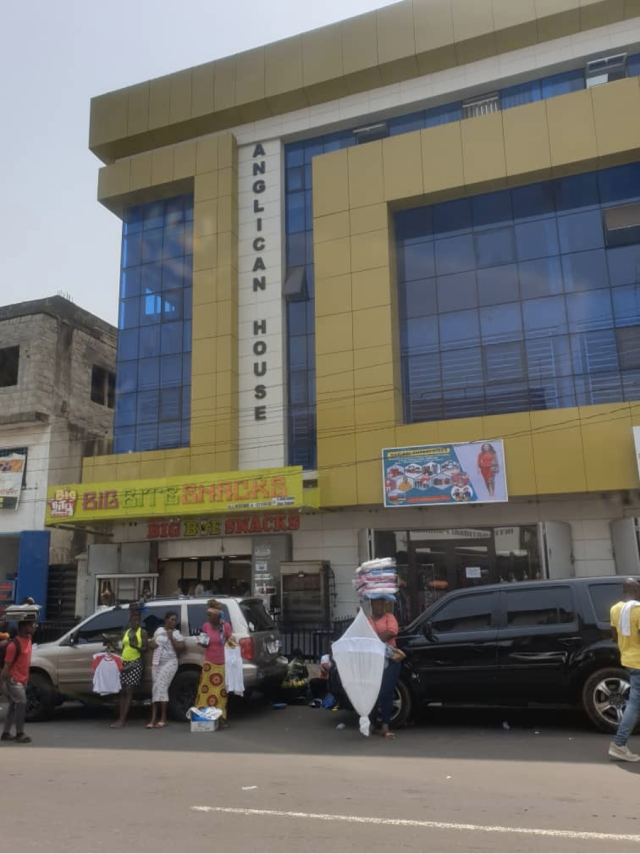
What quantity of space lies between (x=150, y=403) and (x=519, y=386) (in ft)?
35.7

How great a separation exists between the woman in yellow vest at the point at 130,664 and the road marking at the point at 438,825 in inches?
192

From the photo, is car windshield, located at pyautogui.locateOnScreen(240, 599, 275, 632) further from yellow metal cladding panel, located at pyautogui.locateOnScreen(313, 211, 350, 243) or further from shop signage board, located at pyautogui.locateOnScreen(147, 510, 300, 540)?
yellow metal cladding panel, located at pyautogui.locateOnScreen(313, 211, 350, 243)

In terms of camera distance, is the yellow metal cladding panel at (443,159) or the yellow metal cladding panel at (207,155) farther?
the yellow metal cladding panel at (207,155)

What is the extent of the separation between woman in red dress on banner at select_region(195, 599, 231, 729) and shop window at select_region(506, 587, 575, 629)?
3909 millimetres

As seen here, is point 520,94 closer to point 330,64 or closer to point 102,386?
point 330,64

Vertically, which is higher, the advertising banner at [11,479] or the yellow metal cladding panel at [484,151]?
the yellow metal cladding panel at [484,151]

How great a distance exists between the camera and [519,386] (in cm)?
1800

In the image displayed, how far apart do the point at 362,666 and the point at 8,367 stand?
70.1 ft

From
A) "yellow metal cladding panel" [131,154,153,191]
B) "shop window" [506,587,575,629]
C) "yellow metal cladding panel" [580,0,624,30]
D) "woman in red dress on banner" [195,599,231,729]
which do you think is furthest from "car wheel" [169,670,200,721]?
"yellow metal cladding panel" [580,0,624,30]

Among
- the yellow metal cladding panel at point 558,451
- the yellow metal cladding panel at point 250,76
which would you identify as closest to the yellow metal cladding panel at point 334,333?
the yellow metal cladding panel at point 558,451

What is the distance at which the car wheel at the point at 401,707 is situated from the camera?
9.15 meters

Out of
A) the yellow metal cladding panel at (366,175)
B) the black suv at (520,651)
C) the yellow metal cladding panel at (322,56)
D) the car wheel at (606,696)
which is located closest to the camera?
the car wheel at (606,696)

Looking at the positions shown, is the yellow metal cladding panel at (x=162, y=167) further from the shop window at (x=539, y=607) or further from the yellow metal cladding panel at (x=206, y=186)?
the shop window at (x=539, y=607)

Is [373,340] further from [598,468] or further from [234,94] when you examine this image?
[234,94]
